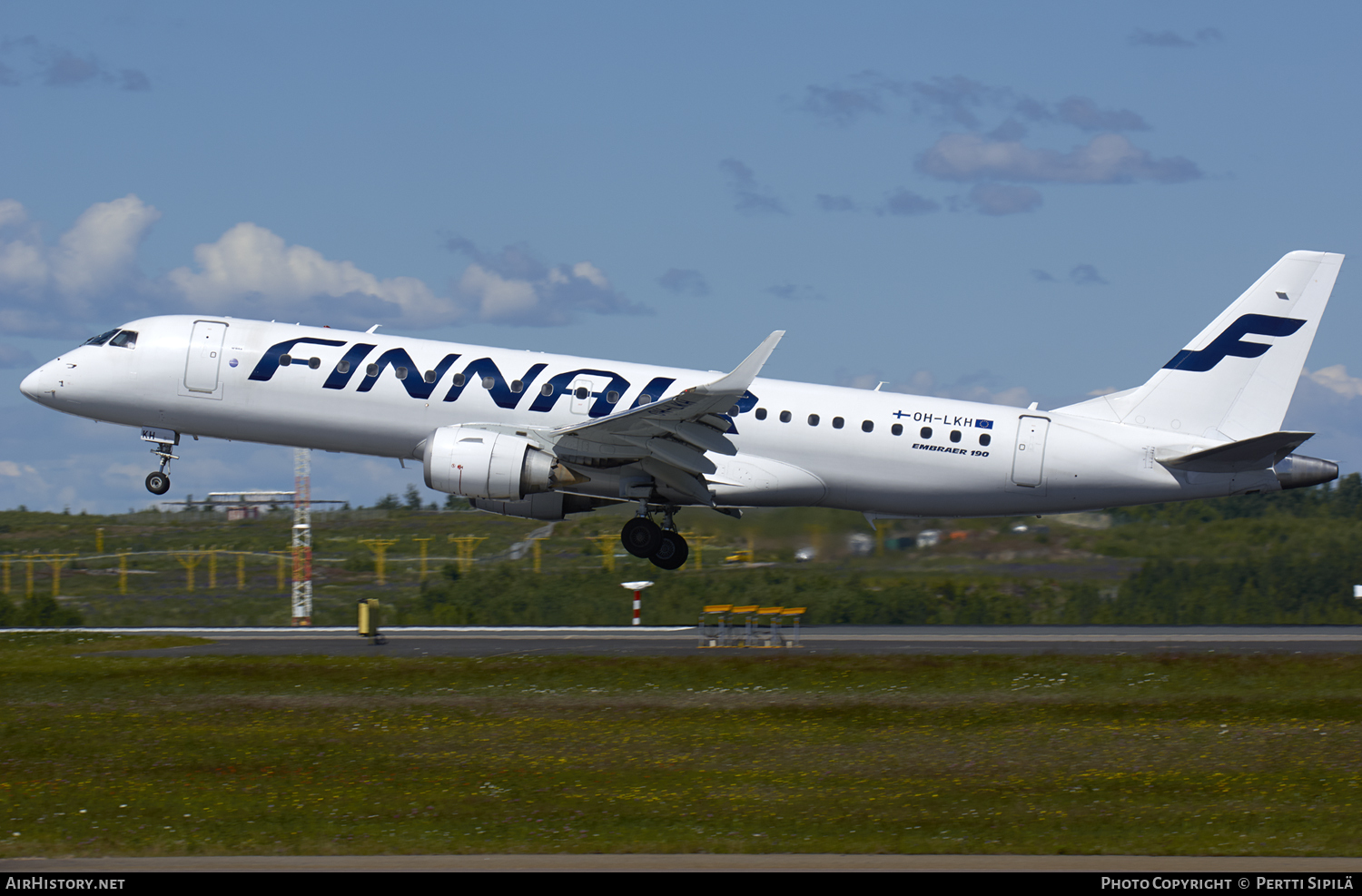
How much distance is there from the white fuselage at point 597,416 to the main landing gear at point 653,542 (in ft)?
3.80

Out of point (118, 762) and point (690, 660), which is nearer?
point (118, 762)

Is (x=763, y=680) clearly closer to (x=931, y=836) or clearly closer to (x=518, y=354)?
(x=518, y=354)

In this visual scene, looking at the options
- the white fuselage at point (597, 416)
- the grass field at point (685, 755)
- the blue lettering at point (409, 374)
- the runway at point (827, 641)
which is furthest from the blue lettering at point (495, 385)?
the runway at point (827, 641)

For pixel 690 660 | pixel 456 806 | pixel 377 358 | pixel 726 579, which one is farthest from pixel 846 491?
pixel 456 806

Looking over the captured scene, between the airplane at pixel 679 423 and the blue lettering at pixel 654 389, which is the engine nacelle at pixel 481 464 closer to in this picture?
the airplane at pixel 679 423

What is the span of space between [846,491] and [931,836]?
16840 millimetres

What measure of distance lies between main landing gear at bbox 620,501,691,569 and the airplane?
1.7 inches

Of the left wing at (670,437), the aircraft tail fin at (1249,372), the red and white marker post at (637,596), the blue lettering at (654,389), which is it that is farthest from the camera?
the red and white marker post at (637,596)

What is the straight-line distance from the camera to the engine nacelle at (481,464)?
96.5 feet

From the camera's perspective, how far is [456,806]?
16.9 metres

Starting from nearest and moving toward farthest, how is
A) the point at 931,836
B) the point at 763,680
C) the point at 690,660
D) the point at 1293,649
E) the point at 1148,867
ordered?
the point at 1148,867
the point at 931,836
the point at 763,680
the point at 690,660
the point at 1293,649

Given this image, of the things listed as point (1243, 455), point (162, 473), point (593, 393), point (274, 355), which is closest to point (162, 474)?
point (162, 473)

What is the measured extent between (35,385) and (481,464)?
11.4 metres

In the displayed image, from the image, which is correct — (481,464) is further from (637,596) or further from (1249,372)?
(1249,372)
